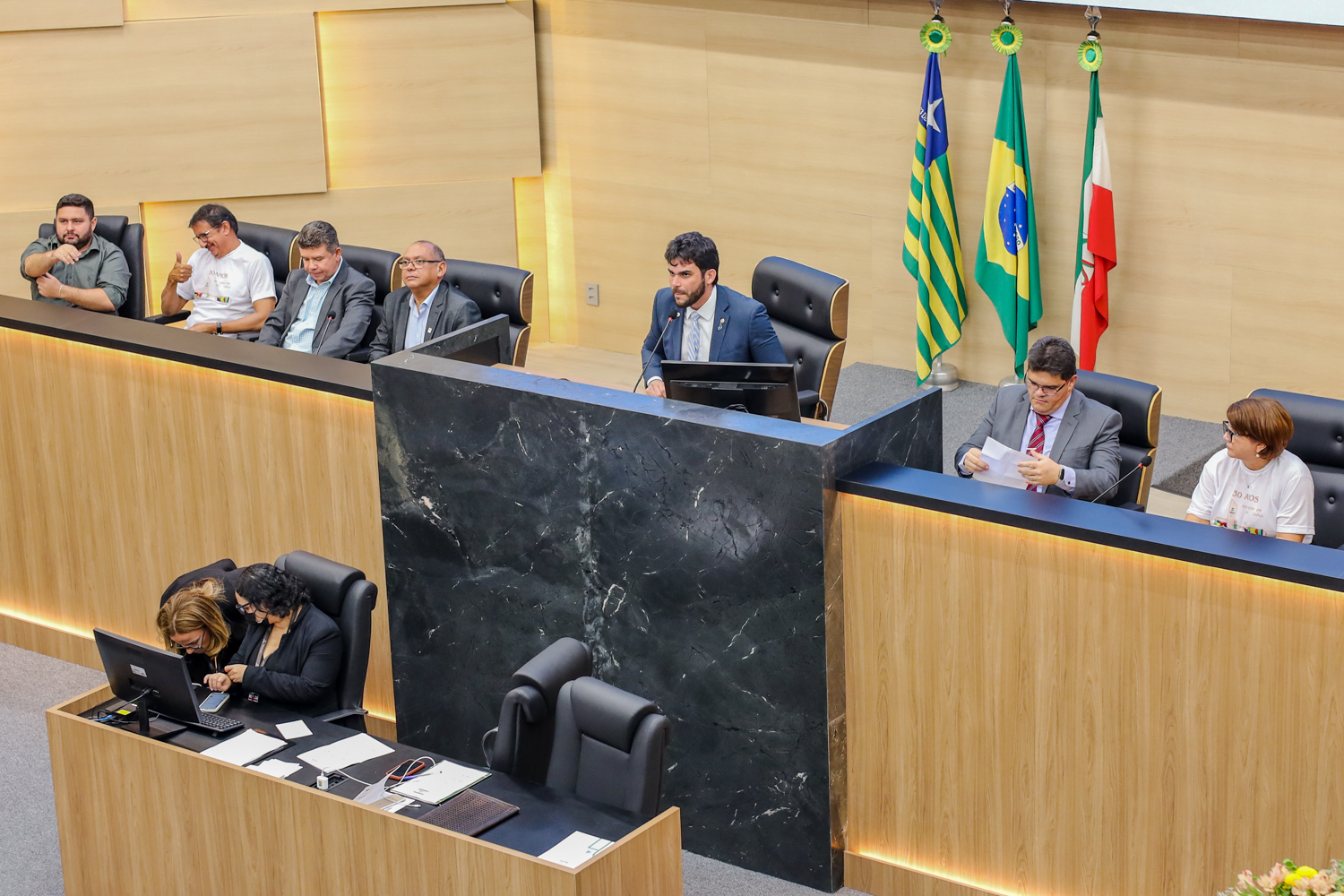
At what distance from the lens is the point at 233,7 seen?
8.45 meters

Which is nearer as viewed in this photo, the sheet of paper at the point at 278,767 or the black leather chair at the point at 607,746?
the black leather chair at the point at 607,746

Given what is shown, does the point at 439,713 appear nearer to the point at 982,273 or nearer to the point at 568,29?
the point at 982,273

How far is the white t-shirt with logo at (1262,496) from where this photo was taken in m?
4.45

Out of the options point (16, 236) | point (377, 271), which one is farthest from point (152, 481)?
point (16, 236)

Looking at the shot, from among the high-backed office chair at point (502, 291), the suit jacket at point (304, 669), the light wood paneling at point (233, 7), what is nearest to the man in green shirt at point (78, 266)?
the high-backed office chair at point (502, 291)

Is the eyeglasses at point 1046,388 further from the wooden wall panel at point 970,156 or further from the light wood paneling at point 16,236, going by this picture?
the light wood paneling at point 16,236

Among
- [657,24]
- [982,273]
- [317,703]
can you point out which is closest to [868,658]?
[317,703]

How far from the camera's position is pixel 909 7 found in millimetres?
7762

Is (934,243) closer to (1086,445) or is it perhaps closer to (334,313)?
(334,313)

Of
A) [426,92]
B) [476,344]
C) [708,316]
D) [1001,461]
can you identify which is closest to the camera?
[1001,461]

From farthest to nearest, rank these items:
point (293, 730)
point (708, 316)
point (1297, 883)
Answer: point (708, 316) → point (293, 730) → point (1297, 883)

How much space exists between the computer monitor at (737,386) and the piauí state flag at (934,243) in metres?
3.33

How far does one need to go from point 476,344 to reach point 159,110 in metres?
4.09

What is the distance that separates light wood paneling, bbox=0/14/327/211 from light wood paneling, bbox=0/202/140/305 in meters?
0.06
